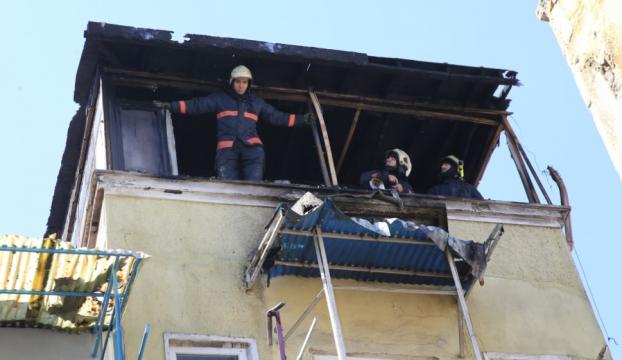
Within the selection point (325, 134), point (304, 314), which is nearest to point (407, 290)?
point (304, 314)

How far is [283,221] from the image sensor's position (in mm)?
11055

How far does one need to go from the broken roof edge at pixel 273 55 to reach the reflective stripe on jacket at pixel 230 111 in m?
0.59

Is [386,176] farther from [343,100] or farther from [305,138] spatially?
[305,138]

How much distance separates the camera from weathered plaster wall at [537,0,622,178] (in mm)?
4031

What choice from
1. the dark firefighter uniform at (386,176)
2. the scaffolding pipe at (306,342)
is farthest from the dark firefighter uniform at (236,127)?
the scaffolding pipe at (306,342)

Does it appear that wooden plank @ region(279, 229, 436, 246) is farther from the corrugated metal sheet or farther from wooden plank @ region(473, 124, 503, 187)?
wooden plank @ region(473, 124, 503, 187)

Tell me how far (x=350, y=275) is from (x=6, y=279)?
3.88 meters

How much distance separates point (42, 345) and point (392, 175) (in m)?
5.56

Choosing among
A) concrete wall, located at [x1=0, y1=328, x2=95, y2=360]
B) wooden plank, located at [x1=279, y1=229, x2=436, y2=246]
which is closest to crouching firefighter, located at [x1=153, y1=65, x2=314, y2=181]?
wooden plank, located at [x1=279, y1=229, x2=436, y2=246]

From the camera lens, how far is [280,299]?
11633mm

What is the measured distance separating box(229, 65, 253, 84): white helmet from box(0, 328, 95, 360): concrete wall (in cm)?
468

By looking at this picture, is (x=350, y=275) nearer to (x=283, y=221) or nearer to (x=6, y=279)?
(x=283, y=221)

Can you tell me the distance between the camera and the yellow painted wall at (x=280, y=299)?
440 inches

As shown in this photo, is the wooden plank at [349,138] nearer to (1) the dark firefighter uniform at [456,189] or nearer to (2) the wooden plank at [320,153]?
(2) the wooden plank at [320,153]
